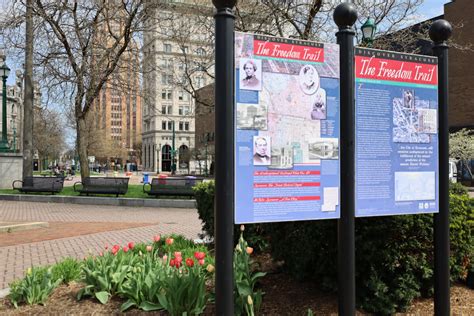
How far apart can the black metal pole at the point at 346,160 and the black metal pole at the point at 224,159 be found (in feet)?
3.03

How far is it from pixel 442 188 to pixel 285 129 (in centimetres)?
161

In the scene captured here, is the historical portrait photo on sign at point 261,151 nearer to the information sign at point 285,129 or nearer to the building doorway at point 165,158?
the information sign at point 285,129

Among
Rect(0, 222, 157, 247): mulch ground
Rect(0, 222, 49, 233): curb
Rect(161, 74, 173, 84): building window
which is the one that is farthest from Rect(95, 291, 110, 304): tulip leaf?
Rect(161, 74, 173, 84): building window

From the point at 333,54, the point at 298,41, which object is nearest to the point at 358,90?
the point at 333,54

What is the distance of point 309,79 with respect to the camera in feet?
10.7

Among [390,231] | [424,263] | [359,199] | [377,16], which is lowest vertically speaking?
[424,263]

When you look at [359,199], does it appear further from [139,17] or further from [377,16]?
[139,17]

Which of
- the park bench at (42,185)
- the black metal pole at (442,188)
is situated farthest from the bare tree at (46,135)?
the black metal pole at (442,188)

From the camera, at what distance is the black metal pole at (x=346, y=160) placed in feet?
10.9

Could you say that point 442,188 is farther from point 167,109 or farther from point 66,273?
point 167,109

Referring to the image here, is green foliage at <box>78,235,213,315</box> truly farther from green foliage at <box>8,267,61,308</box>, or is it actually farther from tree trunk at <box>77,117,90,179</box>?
tree trunk at <box>77,117,90,179</box>

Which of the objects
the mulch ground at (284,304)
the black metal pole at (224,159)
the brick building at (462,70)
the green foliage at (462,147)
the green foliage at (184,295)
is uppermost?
the brick building at (462,70)

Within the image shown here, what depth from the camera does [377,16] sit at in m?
16.8

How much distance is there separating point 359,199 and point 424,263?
1185 millimetres
